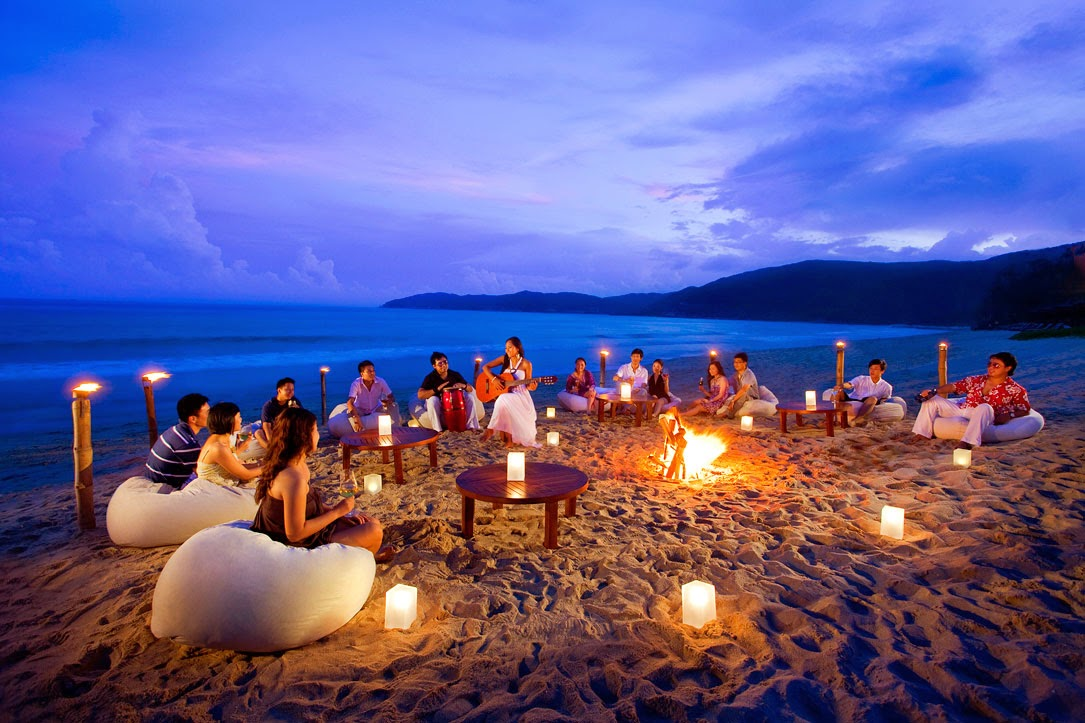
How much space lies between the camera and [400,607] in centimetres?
315

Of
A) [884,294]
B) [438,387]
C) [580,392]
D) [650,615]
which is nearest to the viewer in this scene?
[650,615]

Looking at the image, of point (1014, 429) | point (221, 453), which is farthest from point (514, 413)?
point (1014, 429)

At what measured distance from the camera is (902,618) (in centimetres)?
313

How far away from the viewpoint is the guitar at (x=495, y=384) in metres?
7.68

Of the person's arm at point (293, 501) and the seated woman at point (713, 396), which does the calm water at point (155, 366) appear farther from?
the seated woman at point (713, 396)

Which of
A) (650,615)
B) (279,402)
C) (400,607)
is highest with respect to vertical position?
(279,402)

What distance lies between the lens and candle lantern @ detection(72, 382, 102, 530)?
4.44 metres

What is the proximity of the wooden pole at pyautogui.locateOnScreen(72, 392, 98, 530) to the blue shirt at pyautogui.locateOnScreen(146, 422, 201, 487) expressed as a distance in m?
0.64

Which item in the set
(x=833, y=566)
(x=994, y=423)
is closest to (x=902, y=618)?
(x=833, y=566)

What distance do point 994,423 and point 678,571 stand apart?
4870mm

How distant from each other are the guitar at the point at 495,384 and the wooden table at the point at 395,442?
4.92 feet

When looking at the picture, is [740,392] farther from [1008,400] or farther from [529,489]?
[529,489]

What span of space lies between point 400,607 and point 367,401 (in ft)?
16.3

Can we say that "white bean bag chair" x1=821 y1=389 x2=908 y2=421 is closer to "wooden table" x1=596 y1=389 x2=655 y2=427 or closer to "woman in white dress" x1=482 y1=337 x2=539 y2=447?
"wooden table" x1=596 y1=389 x2=655 y2=427
